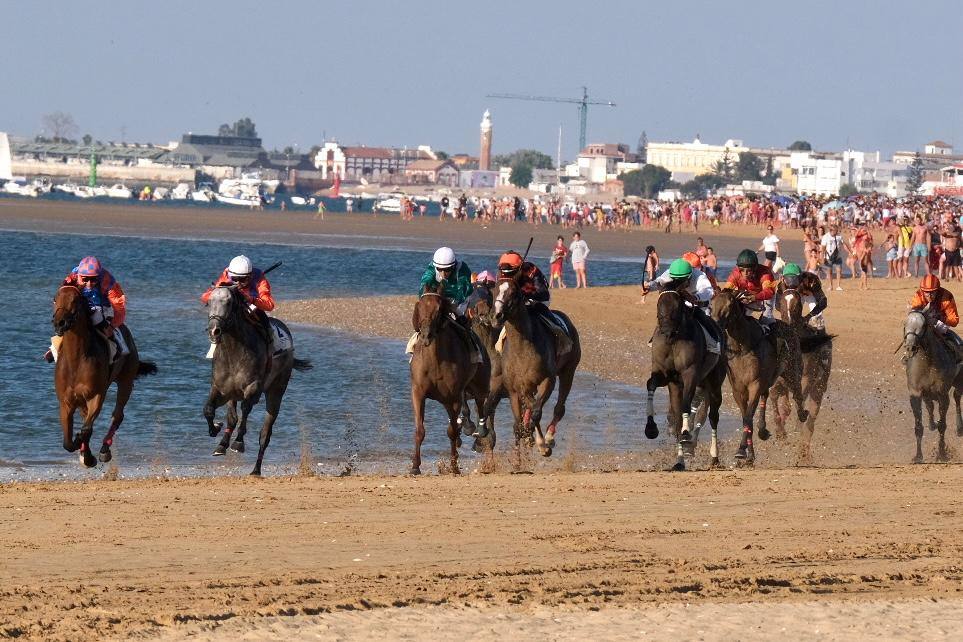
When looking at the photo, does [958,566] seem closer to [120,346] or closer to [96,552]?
[96,552]

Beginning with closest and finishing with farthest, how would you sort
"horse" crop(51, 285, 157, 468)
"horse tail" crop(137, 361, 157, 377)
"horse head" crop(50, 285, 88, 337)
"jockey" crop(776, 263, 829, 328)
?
"horse head" crop(50, 285, 88, 337), "horse" crop(51, 285, 157, 468), "horse tail" crop(137, 361, 157, 377), "jockey" crop(776, 263, 829, 328)

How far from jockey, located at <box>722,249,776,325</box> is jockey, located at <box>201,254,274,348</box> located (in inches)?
189

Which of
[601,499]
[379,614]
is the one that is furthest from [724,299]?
[379,614]

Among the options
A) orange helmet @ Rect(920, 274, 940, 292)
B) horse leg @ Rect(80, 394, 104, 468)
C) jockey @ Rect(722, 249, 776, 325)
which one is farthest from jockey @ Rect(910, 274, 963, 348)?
horse leg @ Rect(80, 394, 104, 468)

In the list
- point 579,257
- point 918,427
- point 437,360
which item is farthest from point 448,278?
point 579,257

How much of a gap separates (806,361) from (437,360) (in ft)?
18.5

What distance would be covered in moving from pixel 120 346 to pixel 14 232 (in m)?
63.8

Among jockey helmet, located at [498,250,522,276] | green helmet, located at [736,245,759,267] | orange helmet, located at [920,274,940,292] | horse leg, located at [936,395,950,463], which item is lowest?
horse leg, located at [936,395,950,463]

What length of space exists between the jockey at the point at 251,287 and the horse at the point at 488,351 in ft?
6.39

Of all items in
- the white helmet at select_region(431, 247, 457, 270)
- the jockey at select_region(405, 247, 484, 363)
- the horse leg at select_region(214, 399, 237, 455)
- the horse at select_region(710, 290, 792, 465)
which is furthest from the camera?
the horse at select_region(710, 290, 792, 465)

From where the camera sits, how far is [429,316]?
14750 millimetres

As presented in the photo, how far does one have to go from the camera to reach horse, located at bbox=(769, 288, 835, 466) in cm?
1869

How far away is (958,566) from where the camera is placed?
1044 centimetres

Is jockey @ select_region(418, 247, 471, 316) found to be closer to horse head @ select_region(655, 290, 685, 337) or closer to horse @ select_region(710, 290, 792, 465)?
horse head @ select_region(655, 290, 685, 337)
